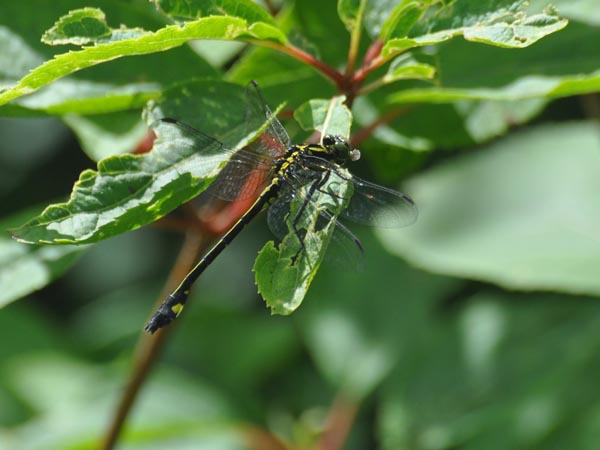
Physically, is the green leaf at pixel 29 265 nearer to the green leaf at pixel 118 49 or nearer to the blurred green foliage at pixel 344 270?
the blurred green foliage at pixel 344 270

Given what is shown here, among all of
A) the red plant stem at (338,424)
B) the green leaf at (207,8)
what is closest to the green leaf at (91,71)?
the green leaf at (207,8)

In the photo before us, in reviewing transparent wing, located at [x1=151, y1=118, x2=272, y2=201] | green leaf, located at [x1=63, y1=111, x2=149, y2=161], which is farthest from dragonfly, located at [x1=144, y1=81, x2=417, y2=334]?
green leaf, located at [x1=63, y1=111, x2=149, y2=161]

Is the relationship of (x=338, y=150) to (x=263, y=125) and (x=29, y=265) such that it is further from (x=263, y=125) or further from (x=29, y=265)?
(x=29, y=265)

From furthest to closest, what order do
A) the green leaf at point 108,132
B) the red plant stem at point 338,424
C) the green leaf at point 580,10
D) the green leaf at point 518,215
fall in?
the red plant stem at point 338,424
the green leaf at point 518,215
the green leaf at point 580,10
the green leaf at point 108,132

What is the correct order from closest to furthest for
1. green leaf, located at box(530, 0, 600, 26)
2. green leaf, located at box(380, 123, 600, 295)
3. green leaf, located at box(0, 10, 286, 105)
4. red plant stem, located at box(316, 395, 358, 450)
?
1. green leaf, located at box(0, 10, 286, 105)
2. green leaf, located at box(530, 0, 600, 26)
3. green leaf, located at box(380, 123, 600, 295)
4. red plant stem, located at box(316, 395, 358, 450)

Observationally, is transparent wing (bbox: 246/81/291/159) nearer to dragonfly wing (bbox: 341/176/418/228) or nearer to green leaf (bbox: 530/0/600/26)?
dragonfly wing (bbox: 341/176/418/228)

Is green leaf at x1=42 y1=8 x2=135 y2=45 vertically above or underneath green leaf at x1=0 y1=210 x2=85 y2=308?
above

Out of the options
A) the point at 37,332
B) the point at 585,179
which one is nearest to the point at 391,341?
the point at 585,179
